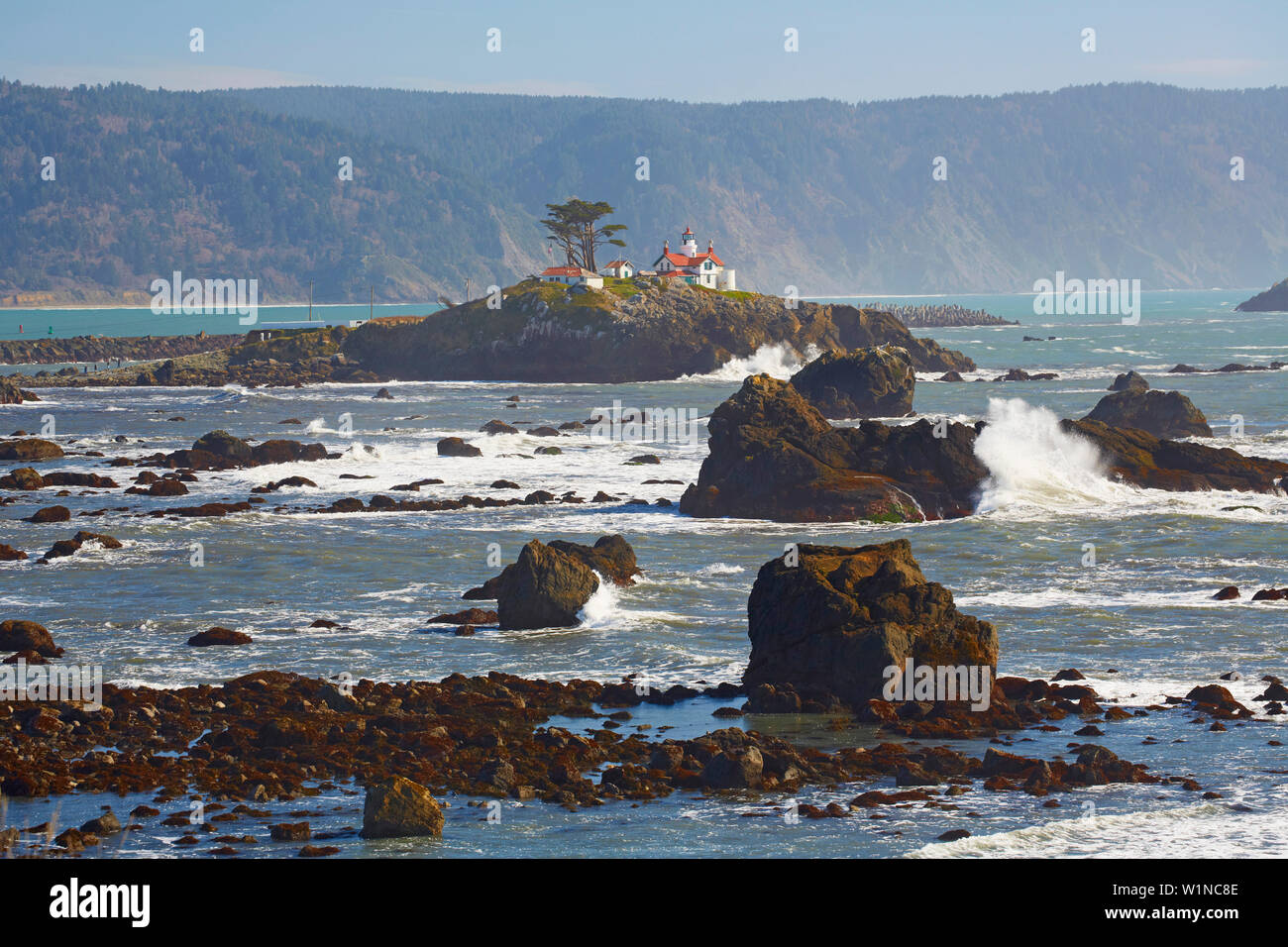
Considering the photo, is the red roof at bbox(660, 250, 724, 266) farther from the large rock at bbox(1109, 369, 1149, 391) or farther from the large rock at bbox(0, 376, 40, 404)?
the large rock at bbox(1109, 369, 1149, 391)

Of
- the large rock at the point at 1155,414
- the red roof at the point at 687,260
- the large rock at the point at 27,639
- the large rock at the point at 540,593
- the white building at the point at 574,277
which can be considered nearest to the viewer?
the large rock at the point at 27,639

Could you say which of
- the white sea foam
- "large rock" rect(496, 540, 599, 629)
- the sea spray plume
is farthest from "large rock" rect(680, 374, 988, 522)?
the white sea foam

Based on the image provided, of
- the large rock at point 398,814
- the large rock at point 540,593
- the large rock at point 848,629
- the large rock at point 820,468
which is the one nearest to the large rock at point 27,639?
the large rock at point 540,593

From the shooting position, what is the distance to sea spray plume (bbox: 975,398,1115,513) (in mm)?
45875

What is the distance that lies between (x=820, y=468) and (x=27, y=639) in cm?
2394

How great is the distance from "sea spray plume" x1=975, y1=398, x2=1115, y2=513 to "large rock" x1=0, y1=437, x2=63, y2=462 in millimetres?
38055

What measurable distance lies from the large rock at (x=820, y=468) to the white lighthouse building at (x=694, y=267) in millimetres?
89618

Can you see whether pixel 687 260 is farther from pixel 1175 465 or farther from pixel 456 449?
pixel 1175 465

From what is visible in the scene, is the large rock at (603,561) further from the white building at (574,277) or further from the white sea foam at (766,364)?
the white building at (574,277)

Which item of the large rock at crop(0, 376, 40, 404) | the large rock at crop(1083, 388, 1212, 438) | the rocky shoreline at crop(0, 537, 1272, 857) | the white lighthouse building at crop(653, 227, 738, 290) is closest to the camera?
the rocky shoreline at crop(0, 537, 1272, 857)

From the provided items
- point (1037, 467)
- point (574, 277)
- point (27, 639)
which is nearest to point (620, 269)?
point (574, 277)

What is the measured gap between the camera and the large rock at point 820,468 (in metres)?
44.2

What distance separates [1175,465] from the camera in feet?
160
